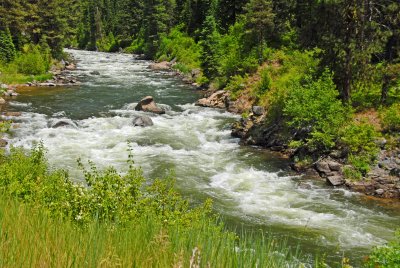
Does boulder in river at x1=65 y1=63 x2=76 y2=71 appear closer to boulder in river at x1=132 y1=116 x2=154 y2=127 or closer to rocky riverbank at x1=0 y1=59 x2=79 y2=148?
rocky riverbank at x1=0 y1=59 x2=79 y2=148

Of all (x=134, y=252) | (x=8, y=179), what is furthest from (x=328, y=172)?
(x=134, y=252)

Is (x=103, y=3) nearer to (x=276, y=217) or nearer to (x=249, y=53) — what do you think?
(x=249, y=53)

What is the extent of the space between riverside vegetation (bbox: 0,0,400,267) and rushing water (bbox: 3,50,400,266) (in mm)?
1855

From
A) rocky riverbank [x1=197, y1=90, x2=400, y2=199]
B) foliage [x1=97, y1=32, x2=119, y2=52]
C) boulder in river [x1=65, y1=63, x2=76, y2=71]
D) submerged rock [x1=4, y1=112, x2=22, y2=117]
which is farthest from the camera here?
foliage [x1=97, y1=32, x2=119, y2=52]

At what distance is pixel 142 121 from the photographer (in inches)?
1020

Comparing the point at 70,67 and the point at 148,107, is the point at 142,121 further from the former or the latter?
the point at 70,67

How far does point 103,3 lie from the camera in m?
118

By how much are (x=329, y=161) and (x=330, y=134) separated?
4.98 feet

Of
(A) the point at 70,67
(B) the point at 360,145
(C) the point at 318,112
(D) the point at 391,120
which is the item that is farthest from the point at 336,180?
(A) the point at 70,67

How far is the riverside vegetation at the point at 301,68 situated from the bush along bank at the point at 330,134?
0.18 ft

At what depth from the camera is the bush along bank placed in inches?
645

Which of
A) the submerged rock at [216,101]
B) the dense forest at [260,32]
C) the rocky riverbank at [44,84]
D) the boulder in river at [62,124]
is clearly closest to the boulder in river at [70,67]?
the rocky riverbank at [44,84]

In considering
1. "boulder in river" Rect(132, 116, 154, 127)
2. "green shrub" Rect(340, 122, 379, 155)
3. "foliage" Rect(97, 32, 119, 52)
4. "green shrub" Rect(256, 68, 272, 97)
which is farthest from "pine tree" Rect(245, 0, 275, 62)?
"foliage" Rect(97, 32, 119, 52)

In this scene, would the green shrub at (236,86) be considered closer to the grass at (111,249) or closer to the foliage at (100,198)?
the foliage at (100,198)
